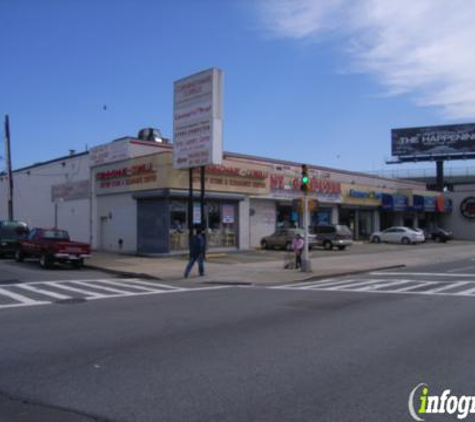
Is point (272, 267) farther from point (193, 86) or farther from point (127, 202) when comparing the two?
point (127, 202)

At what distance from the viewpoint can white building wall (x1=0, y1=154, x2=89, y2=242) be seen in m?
34.8

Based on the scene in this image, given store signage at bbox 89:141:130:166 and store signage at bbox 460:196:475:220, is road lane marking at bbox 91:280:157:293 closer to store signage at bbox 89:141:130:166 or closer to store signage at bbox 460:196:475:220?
store signage at bbox 89:141:130:166

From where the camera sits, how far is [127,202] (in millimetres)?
30984

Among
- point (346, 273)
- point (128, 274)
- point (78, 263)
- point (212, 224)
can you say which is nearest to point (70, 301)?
point (128, 274)

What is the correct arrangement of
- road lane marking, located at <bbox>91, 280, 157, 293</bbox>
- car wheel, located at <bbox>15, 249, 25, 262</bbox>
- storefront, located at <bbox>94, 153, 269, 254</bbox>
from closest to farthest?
road lane marking, located at <bbox>91, 280, 157, 293</bbox>, car wheel, located at <bbox>15, 249, 25, 262</bbox>, storefront, located at <bbox>94, 153, 269, 254</bbox>

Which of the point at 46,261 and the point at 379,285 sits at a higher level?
the point at 46,261

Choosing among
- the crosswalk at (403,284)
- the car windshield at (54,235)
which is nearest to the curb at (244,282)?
the crosswalk at (403,284)

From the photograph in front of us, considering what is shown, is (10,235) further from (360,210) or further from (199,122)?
(360,210)

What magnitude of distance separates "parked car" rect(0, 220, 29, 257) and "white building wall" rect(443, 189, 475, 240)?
46.5 meters

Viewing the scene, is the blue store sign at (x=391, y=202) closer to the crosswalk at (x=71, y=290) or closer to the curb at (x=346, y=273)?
the curb at (x=346, y=273)

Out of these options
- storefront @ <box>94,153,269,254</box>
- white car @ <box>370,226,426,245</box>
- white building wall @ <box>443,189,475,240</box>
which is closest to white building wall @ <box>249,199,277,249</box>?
storefront @ <box>94,153,269,254</box>

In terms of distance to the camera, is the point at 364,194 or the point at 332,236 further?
the point at 364,194

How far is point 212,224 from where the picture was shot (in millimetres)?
31781

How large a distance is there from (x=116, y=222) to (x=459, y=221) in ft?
136
